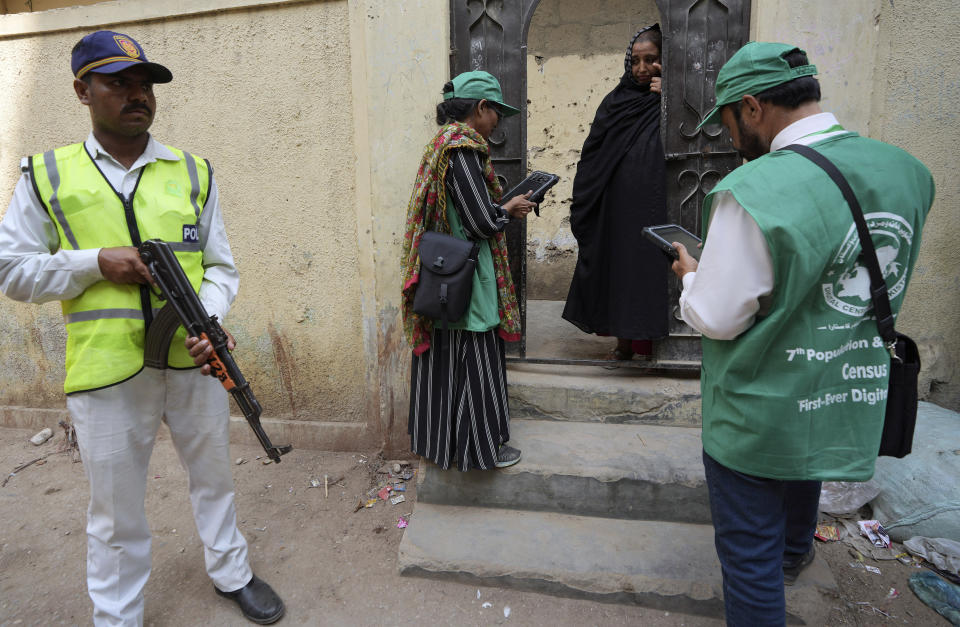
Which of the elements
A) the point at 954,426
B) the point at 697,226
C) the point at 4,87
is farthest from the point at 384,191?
the point at 954,426

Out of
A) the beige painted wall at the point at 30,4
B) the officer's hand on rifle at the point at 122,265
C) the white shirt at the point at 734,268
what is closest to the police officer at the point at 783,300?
the white shirt at the point at 734,268

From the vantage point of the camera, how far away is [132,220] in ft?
5.80

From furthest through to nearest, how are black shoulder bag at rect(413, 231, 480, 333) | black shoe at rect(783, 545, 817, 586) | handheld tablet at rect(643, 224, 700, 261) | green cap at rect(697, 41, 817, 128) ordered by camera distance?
black shoulder bag at rect(413, 231, 480, 333) < black shoe at rect(783, 545, 817, 586) < handheld tablet at rect(643, 224, 700, 261) < green cap at rect(697, 41, 817, 128)

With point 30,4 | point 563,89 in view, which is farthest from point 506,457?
point 30,4

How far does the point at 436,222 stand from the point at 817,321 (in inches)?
62.2

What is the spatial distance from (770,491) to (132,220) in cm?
216

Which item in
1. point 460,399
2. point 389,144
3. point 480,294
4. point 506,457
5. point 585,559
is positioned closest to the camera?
point 585,559

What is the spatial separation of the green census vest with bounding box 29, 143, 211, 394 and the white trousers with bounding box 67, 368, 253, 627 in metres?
0.10

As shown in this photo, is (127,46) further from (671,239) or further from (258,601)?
(258,601)

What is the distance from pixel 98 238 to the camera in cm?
173

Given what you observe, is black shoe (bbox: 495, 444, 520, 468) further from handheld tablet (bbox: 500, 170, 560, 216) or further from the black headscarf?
the black headscarf

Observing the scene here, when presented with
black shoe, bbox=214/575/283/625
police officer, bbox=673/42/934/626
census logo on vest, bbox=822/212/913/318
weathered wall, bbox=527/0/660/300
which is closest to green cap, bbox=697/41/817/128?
police officer, bbox=673/42/934/626

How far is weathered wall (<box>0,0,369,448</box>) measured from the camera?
317 centimetres

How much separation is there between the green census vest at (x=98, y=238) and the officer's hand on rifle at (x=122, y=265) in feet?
0.23
